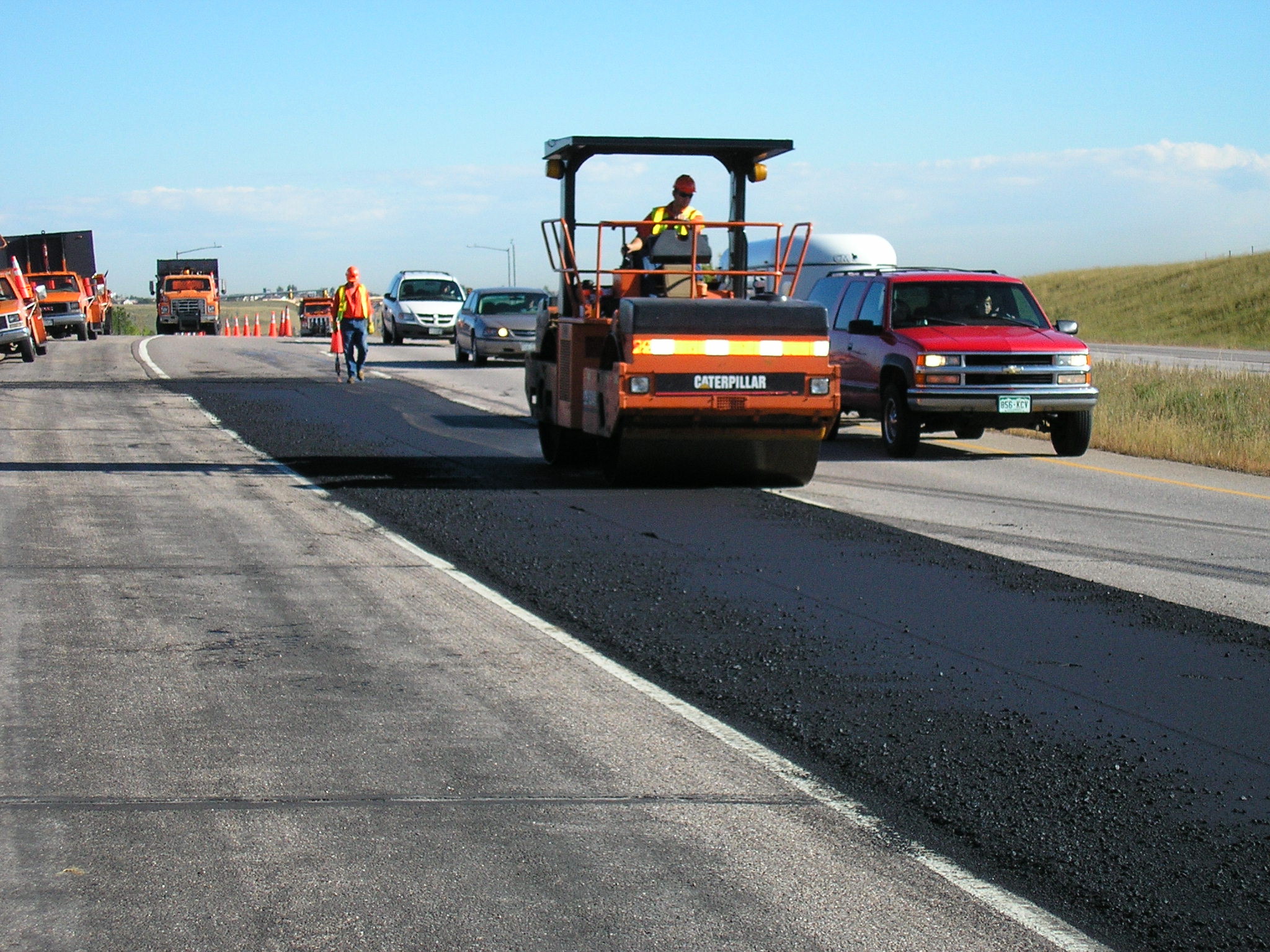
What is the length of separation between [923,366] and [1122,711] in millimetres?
10464

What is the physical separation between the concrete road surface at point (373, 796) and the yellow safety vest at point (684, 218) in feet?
17.5

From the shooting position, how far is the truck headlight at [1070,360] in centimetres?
1684

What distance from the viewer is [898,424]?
1714cm

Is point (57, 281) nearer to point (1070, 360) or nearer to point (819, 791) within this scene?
point (1070, 360)

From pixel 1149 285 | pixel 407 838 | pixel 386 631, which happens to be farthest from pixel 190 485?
pixel 1149 285

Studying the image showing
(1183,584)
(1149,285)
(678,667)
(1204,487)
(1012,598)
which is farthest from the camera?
(1149,285)

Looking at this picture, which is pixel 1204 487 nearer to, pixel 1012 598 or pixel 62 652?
pixel 1012 598

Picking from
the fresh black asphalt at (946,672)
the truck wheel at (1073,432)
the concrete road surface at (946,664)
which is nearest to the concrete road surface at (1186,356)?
the truck wheel at (1073,432)

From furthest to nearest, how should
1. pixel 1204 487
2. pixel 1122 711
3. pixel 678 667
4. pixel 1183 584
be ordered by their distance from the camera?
pixel 1204 487
pixel 1183 584
pixel 678 667
pixel 1122 711

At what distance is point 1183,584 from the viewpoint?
9.54 m

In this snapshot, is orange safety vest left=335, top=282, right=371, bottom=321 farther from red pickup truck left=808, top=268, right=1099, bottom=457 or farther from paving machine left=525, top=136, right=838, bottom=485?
paving machine left=525, top=136, right=838, bottom=485

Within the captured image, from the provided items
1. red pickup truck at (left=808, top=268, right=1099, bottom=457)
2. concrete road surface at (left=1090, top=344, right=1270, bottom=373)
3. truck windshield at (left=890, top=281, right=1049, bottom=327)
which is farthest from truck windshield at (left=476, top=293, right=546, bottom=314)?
truck windshield at (left=890, top=281, right=1049, bottom=327)

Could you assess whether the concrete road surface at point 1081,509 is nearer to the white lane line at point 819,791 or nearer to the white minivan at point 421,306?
the white lane line at point 819,791

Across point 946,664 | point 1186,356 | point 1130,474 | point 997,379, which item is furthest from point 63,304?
point 946,664
